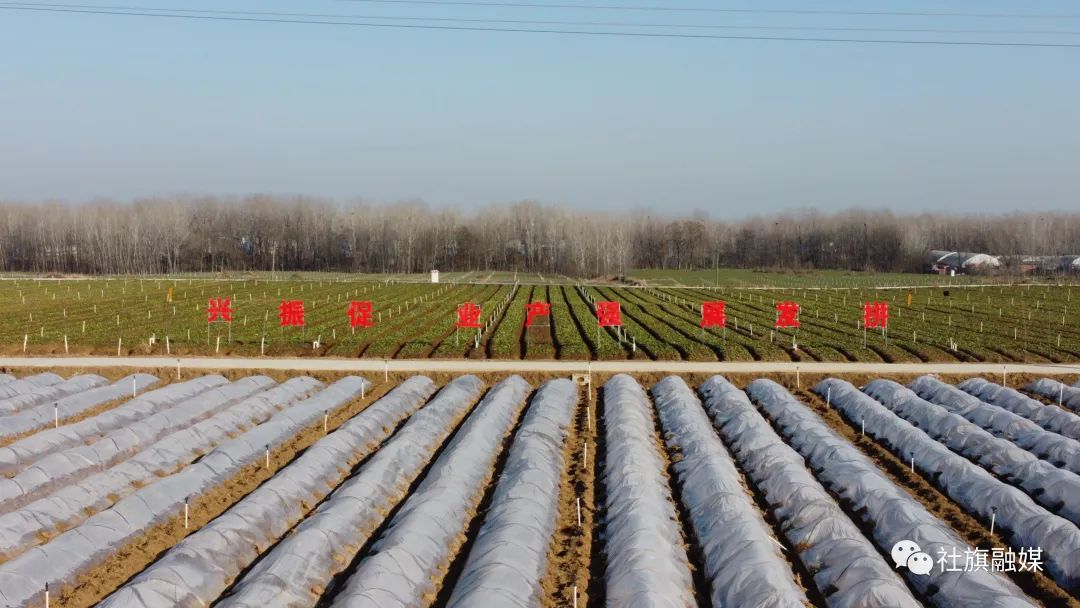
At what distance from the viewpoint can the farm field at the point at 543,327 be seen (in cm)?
3262

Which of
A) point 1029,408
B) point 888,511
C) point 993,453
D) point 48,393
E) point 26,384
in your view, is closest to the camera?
point 888,511

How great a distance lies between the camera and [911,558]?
40.4 ft

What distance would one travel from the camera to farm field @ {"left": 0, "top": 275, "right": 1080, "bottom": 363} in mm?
32625

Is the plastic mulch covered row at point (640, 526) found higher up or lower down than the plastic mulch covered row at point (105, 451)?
lower down

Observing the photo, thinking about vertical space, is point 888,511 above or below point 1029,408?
below

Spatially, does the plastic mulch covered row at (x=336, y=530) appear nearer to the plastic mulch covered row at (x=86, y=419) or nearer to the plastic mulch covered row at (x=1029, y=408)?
the plastic mulch covered row at (x=86, y=419)

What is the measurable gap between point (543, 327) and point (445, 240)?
86.3 meters

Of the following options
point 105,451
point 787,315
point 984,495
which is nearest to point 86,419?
point 105,451

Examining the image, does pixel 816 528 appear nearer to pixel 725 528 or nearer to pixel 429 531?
pixel 725 528

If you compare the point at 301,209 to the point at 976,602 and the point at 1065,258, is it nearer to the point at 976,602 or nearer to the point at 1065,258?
the point at 1065,258

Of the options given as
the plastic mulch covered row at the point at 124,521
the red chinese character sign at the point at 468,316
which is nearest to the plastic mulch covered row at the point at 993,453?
the red chinese character sign at the point at 468,316

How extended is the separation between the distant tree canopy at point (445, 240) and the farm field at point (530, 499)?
91017 millimetres

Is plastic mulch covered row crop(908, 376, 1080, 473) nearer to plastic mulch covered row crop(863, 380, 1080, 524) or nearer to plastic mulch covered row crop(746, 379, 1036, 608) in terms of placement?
plastic mulch covered row crop(863, 380, 1080, 524)

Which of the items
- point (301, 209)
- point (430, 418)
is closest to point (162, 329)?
point (430, 418)
